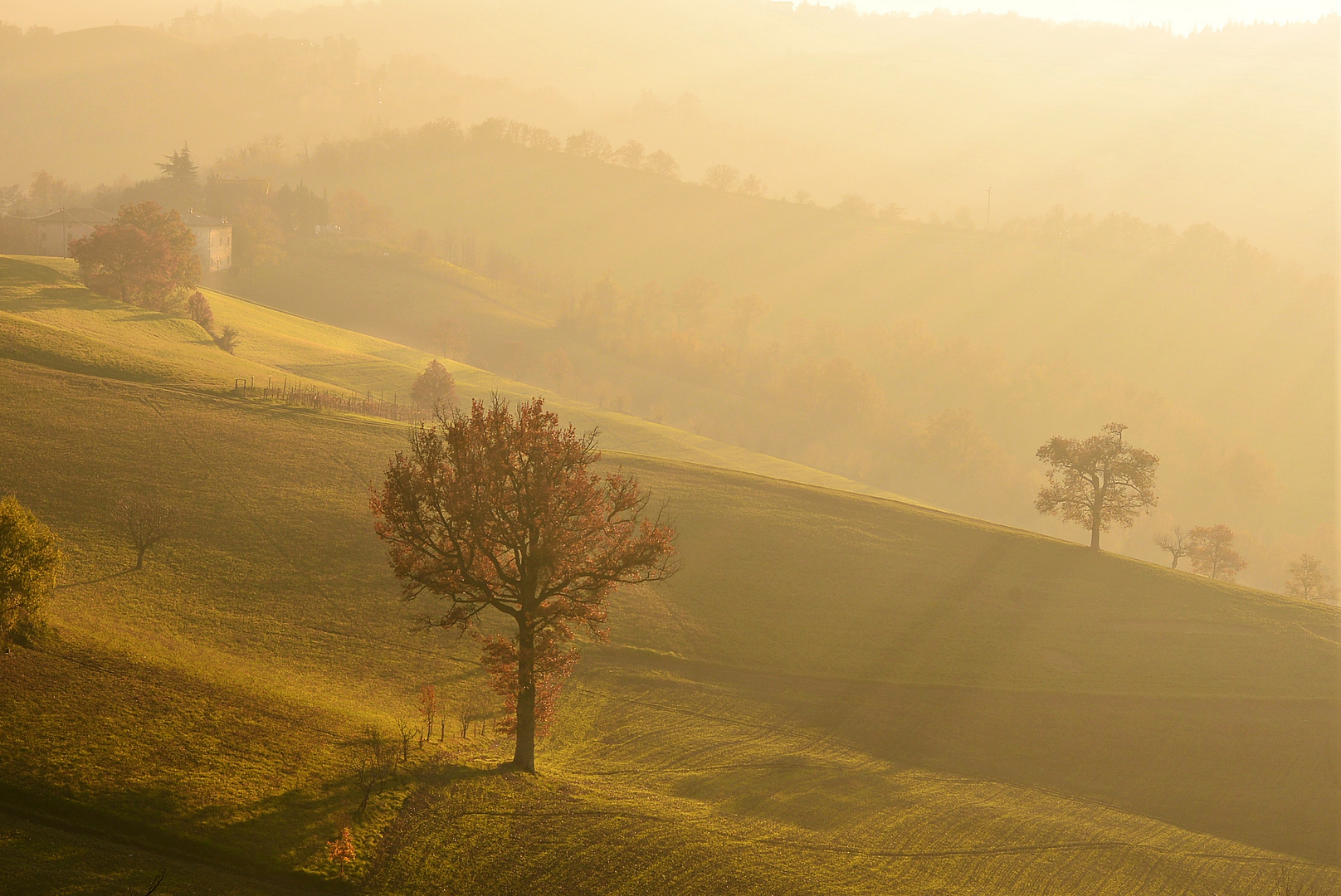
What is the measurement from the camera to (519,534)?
3092 cm

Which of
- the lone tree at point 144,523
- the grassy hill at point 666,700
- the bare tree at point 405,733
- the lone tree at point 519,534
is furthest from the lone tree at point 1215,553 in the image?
the lone tree at point 144,523

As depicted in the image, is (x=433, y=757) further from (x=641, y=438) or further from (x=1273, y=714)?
(x=641, y=438)

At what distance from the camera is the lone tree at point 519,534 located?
2998cm

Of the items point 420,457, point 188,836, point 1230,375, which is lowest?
point 188,836

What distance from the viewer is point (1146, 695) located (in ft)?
151

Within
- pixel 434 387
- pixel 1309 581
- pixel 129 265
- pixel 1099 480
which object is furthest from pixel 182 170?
pixel 1309 581

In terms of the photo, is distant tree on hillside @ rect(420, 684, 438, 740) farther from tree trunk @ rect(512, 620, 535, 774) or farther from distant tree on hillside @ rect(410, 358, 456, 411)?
distant tree on hillside @ rect(410, 358, 456, 411)

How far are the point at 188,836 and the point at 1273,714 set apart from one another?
51743 mm

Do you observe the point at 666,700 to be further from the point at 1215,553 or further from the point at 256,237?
the point at 256,237

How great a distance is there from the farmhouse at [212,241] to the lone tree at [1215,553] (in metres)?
150

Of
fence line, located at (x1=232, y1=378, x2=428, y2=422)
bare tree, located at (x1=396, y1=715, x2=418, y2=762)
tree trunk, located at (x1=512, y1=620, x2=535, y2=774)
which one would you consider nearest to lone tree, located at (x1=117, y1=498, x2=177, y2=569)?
bare tree, located at (x1=396, y1=715, x2=418, y2=762)

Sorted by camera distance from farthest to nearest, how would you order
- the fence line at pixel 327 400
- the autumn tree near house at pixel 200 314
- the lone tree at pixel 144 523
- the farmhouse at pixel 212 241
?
the farmhouse at pixel 212 241, the autumn tree near house at pixel 200 314, the fence line at pixel 327 400, the lone tree at pixel 144 523

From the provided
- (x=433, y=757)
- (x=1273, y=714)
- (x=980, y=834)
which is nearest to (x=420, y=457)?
(x=433, y=757)

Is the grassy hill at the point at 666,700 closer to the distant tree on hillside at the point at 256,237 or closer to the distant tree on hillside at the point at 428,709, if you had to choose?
the distant tree on hillside at the point at 428,709
